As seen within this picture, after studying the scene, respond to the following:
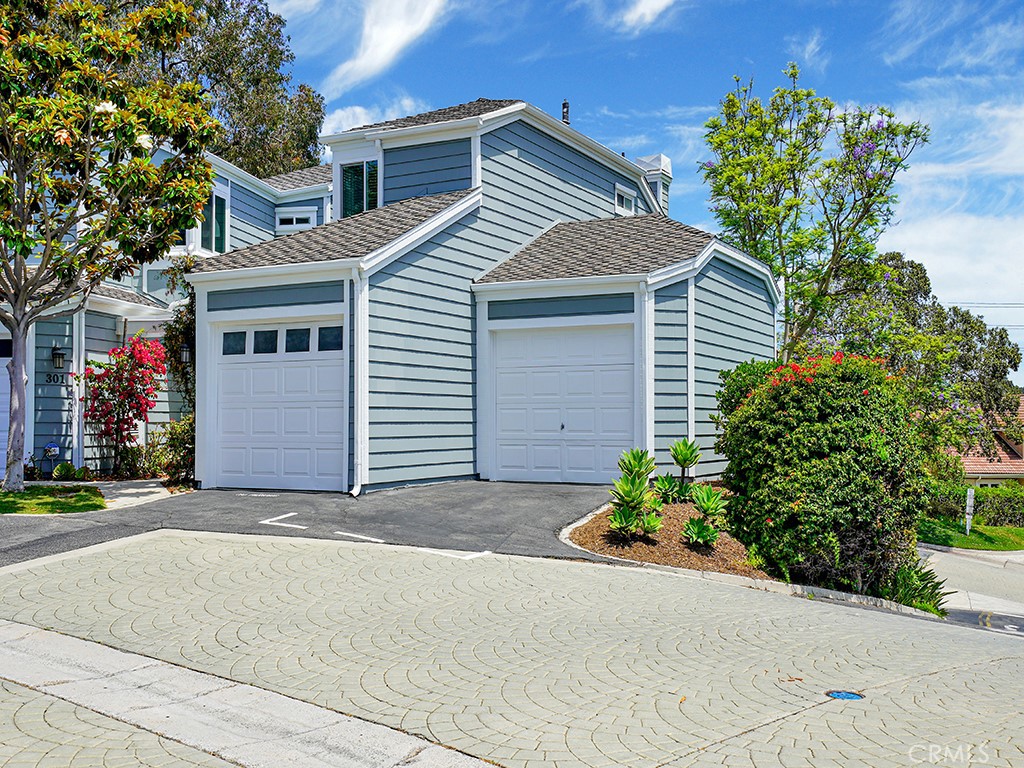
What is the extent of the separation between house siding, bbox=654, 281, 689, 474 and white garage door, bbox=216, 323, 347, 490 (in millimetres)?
5107

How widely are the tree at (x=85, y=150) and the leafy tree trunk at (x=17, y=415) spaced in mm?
16

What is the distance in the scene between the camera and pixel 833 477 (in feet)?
35.7

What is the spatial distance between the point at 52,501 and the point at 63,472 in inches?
150

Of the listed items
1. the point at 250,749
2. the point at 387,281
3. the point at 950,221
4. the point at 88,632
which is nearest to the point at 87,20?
the point at 387,281

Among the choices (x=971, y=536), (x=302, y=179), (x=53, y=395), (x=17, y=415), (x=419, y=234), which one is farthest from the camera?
(x=302, y=179)

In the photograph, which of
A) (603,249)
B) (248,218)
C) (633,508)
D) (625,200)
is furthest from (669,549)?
(248,218)

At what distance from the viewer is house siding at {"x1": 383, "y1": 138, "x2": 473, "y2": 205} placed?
1734 cm

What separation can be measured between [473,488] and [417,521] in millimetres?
2887

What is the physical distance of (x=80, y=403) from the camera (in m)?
17.1

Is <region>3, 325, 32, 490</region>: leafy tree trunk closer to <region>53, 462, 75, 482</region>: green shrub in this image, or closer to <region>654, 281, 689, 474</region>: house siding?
<region>53, 462, 75, 482</region>: green shrub

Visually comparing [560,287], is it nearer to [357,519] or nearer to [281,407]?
[281,407]

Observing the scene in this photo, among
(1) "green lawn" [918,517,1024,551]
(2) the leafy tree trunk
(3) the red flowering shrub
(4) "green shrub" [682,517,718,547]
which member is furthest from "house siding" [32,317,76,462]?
(1) "green lawn" [918,517,1024,551]

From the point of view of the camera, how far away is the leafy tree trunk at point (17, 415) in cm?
1384

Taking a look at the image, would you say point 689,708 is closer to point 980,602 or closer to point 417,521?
point 417,521
